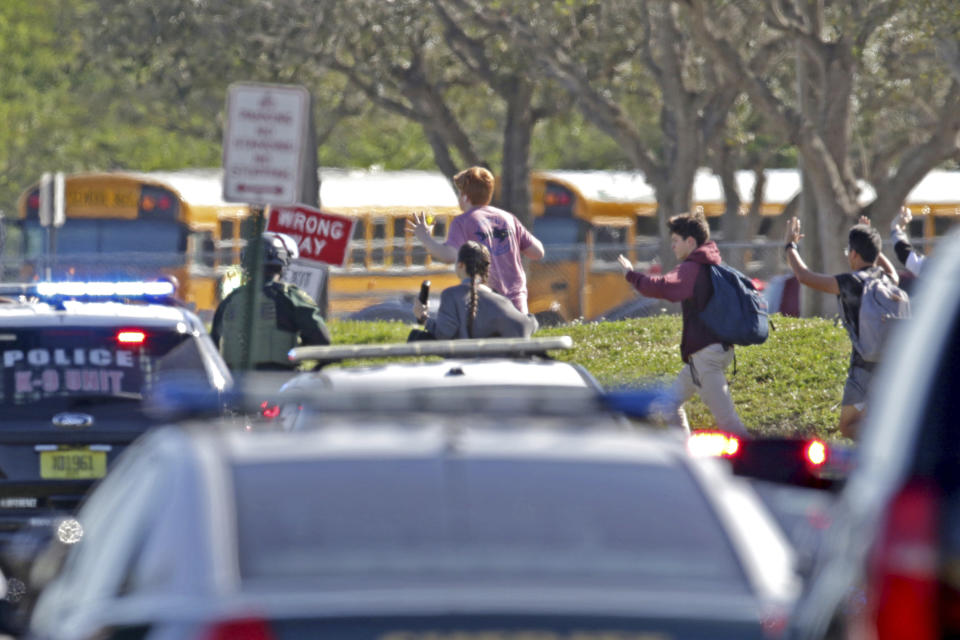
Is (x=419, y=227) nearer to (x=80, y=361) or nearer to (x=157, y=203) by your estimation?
(x=80, y=361)

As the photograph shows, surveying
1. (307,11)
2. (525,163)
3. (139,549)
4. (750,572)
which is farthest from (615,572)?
(525,163)

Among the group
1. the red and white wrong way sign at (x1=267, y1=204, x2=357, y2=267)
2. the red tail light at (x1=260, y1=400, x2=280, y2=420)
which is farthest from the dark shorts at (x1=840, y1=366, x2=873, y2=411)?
the red and white wrong way sign at (x1=267, y1=204, x2=357, y2=267)

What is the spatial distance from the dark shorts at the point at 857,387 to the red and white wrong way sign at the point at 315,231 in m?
5.03

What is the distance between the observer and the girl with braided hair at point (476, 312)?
10.0 m

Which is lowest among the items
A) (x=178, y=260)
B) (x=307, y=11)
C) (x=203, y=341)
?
(x=178, y=260)

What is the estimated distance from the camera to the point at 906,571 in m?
3.65

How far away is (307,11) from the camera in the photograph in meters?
29.0

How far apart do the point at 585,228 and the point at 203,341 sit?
2602 cm

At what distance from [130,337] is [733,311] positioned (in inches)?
164

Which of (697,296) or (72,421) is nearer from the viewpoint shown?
(72,421)

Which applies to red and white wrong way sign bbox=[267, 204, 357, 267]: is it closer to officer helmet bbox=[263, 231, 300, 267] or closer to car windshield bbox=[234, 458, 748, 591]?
officer helmet bbox=[263, 231, 300, 267]

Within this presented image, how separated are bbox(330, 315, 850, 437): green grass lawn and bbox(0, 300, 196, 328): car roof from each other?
18.2ft

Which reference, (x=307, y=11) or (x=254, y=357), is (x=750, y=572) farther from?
(x=307, y=11)

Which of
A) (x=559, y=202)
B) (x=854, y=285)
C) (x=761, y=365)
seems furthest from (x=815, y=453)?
(x=559, y=202)
